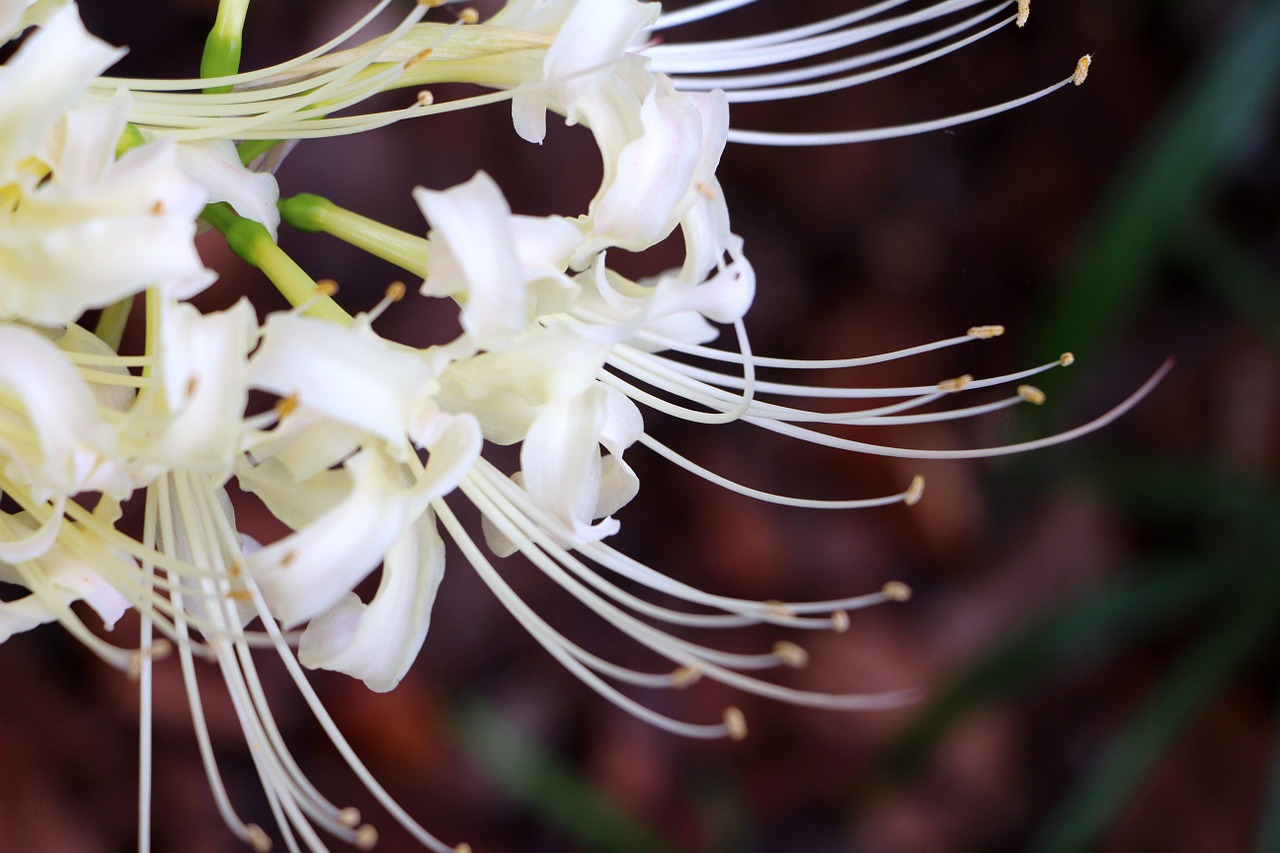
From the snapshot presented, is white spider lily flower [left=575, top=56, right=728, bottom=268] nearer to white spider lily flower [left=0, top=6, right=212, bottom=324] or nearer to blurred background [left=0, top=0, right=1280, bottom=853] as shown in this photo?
white spider lily flower [left=0, top=6, right=212, bottom=324]

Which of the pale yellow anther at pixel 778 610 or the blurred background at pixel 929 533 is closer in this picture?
the pale yellow anther at pixel 778 610

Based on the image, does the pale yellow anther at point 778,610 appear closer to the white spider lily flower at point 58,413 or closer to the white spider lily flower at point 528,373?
the white spider lily flower at point 528,373

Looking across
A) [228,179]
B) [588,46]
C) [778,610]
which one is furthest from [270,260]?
[778,610]

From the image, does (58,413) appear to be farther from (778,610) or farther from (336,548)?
(778,610)

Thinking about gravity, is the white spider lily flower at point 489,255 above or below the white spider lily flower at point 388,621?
above

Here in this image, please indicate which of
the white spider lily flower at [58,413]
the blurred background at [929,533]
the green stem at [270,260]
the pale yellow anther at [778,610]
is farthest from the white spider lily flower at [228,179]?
the blurred background at [929,533]

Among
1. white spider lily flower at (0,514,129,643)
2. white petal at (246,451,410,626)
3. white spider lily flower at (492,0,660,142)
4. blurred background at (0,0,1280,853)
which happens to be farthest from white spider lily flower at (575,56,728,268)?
blurred background at (0,0,1280,853)

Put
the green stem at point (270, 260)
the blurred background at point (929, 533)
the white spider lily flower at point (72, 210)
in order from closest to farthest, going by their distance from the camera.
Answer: the white spider lily flower at point (72, 210), the green stem at point (270, 260), the blurred background at point (929, 533)
